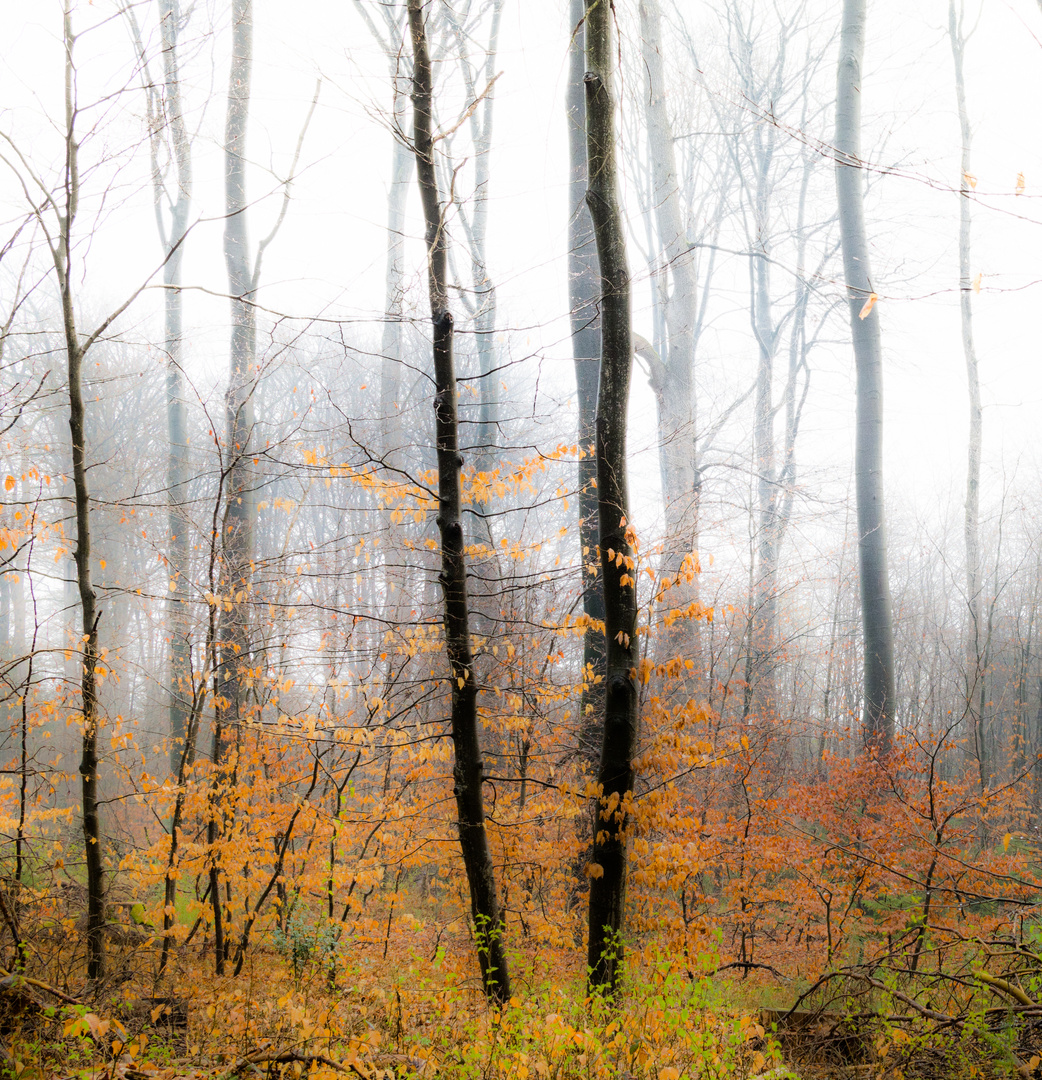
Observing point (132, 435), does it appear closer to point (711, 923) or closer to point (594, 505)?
point (594, 505)

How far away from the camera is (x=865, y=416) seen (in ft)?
32.5

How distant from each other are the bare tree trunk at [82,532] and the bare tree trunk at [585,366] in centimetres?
352

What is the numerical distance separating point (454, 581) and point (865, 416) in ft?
25.8

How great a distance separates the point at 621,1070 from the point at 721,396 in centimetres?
1355

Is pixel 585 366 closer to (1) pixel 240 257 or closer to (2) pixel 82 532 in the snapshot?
(1) pixel 240 257

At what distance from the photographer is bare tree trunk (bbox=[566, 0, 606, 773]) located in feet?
21.2

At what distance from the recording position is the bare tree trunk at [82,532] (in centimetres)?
381

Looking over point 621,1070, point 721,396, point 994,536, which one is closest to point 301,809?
point 621,1070

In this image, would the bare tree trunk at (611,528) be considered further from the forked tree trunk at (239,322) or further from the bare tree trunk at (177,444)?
the bare tree trunk at (177,444)

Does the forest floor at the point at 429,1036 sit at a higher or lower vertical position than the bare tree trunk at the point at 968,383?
A: lower

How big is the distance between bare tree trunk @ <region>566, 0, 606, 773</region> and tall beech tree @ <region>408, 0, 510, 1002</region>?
178 centimetres

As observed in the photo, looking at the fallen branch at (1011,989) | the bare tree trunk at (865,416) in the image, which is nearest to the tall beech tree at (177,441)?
the fallen branch at (1011,989)

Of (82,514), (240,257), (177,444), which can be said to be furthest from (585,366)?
(177,444)

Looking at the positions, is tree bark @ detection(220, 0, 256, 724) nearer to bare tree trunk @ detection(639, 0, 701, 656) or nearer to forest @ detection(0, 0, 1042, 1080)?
forest @ detection(0, 0, 1042, 1080)
